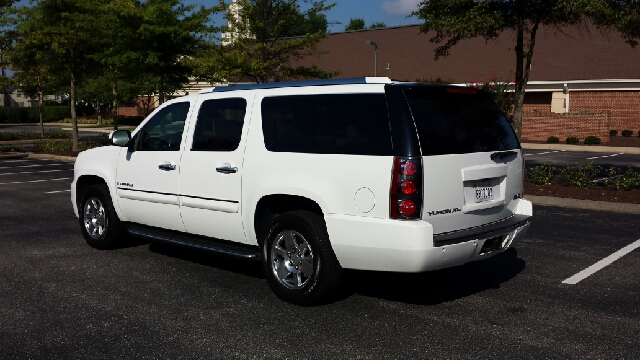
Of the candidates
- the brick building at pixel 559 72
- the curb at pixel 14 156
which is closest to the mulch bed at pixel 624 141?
the brick building at pixel 559 72

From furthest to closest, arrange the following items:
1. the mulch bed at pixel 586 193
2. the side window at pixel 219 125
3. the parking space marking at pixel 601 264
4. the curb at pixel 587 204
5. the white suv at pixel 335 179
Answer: the mulch bed at pixel 586 193 → the curb at pixel 587 204 → the parking space marking at pixel 601 264 → the side window at pixel 219 125 → the white suv at pixel 335 179

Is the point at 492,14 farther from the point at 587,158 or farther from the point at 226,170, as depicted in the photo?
the point at 587,158

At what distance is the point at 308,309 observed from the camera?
18.9 feet

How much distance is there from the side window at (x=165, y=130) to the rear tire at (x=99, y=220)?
0.95 metres

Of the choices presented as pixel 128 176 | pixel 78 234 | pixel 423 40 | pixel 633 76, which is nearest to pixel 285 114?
pixel 128 176

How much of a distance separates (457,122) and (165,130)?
3360 mm

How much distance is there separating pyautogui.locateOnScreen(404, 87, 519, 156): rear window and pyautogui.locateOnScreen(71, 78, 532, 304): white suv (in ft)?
0.04

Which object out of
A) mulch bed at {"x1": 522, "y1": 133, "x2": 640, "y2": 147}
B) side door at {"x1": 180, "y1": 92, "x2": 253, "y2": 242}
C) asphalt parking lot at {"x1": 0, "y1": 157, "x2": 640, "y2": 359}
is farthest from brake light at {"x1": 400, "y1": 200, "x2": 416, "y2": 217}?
mulch bed at {"x1": 522, "y1": 133, "x2": 640, "y2": 147}

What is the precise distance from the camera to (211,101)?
268 inches

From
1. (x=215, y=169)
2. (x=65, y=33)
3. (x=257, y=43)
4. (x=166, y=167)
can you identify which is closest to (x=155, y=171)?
(x=166, y=167)

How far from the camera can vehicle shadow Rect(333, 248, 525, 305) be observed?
6.19 metres

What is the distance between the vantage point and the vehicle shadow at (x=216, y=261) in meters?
7.12

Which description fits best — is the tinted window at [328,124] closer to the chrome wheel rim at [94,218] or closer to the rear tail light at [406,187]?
the rear tail light at [406,187]

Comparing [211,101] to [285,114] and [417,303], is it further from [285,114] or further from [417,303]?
[417,303]
